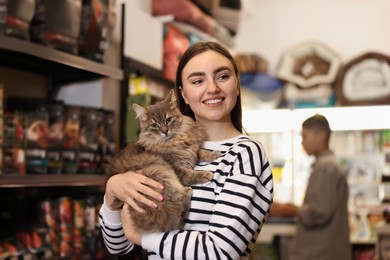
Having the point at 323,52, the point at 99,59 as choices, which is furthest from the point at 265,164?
the point at 323,52

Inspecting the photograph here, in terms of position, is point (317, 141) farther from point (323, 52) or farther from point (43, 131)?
point (323, 52)

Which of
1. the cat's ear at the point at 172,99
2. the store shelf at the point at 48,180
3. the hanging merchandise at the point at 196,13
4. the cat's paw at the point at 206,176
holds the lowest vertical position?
the store shelf at the point at 48,180

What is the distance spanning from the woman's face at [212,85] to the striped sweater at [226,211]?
107mm

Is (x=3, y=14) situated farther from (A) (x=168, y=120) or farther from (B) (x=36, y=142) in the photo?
(A) (x=168, y=120)

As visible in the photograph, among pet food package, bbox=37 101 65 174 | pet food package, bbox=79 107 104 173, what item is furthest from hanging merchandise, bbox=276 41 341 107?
pet food package, bbox=37 101 65 174

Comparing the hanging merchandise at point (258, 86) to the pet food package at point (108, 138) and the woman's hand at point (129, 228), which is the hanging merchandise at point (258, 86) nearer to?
the pet food package at point (108, 138)

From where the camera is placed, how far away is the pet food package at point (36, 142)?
226cm

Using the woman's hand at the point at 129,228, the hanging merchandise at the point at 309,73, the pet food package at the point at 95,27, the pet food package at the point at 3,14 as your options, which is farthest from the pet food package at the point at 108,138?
the hanging merchandise at the point at 309,73

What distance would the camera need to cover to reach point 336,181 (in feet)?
11.6

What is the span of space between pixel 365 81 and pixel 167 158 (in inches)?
193

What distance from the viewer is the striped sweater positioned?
52.5 inches

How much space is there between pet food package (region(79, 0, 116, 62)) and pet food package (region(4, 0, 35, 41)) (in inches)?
17.4

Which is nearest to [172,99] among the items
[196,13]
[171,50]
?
[171,50]

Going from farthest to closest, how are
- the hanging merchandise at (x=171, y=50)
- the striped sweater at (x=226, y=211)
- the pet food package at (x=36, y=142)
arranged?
the hanging merchandise at (x=171, y=50) < the pet food package at (x=36, y=142) < the striped sweater at (x=226, y=211)
